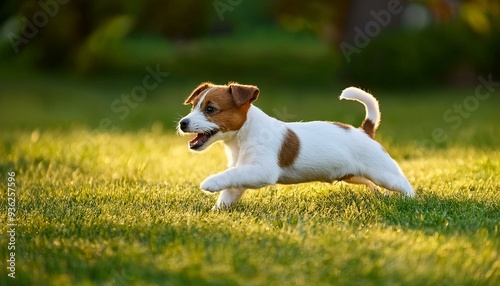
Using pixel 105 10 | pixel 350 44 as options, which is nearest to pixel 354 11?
pixel 350 44

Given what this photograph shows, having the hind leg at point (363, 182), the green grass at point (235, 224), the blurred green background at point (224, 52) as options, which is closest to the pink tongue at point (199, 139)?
the green grass at point (235, 224)

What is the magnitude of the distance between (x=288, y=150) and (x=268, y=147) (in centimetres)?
15

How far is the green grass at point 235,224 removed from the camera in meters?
3.65

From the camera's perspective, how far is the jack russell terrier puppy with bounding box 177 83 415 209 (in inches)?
200

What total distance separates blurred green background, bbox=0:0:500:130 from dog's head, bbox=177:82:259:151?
1034 cm

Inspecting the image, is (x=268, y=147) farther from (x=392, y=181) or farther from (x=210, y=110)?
(x=392, y=181)

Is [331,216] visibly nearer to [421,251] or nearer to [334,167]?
[334,167]

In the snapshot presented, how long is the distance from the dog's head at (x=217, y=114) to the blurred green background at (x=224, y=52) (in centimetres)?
1034

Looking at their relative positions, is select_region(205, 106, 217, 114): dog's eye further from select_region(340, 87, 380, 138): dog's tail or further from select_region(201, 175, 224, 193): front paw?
select_region(340, 87, 380, 138): dog's tail

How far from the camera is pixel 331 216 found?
4.88 meters

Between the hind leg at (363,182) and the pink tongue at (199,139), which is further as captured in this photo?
the hind leg at (363,182)

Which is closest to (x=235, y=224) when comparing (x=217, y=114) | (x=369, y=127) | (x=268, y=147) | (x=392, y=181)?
(x=268, y=147)

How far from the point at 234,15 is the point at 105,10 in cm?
602

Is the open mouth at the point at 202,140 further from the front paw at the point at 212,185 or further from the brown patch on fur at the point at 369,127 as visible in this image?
the brown patch on fur at the point at 369,127
